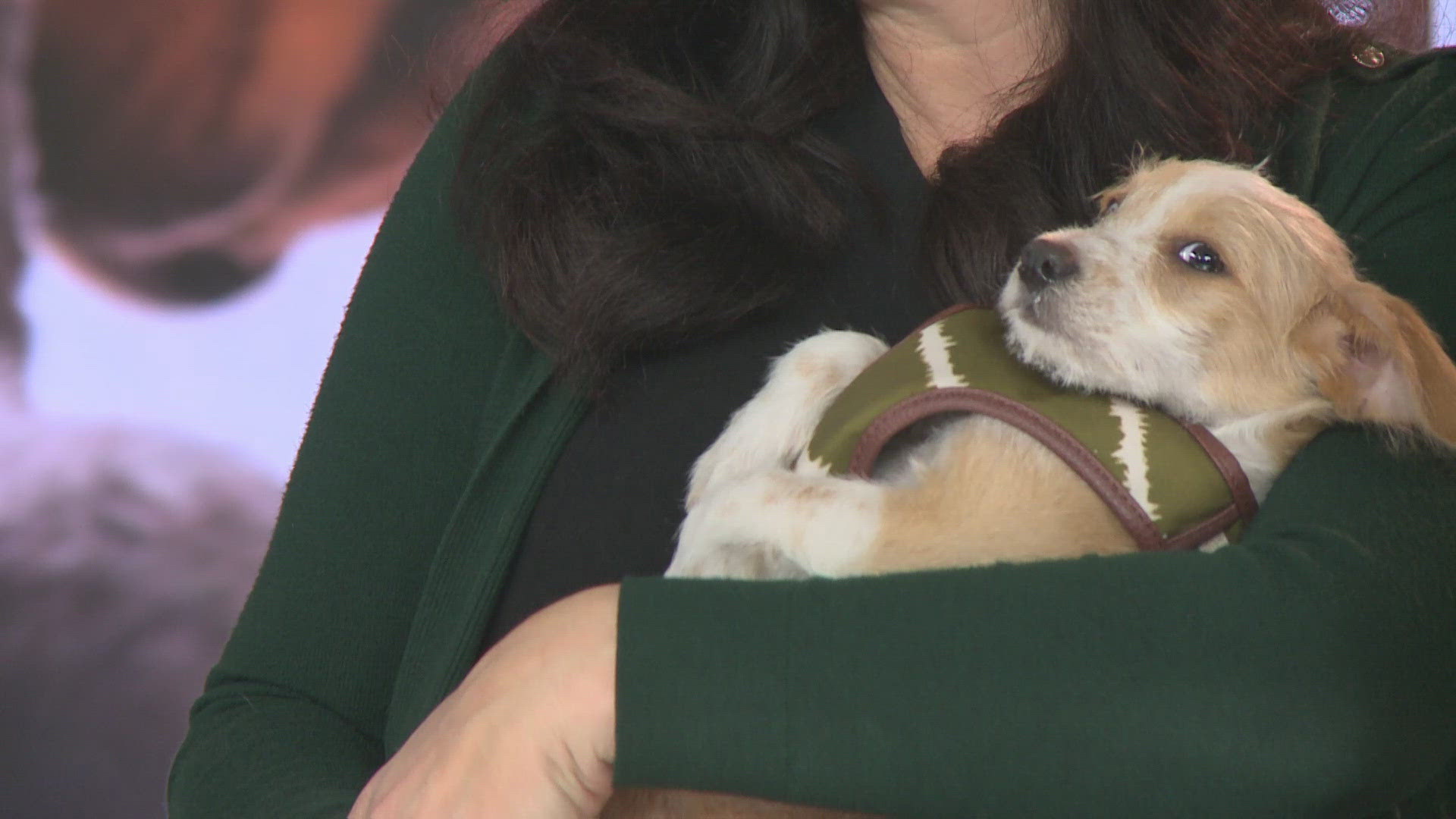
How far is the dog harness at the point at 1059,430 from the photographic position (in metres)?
1.08

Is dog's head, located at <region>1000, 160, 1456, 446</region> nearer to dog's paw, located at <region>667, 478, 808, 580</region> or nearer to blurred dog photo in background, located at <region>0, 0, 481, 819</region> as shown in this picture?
dog's paw, located at <region>667, 478, 808, 580</region>

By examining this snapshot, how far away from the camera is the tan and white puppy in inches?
43.4

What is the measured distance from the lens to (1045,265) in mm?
1263

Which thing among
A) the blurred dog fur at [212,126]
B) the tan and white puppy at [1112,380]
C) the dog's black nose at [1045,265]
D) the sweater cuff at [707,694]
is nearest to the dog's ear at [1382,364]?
the tan and white puppy at [1112,380]

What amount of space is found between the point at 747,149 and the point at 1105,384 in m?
0.49

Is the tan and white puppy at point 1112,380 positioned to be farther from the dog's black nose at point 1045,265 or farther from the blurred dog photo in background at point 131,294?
the blurred dog photo in background at point 131,294

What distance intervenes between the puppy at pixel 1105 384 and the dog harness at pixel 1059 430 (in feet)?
0.08

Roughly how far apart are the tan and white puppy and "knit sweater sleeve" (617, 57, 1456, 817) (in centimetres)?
18

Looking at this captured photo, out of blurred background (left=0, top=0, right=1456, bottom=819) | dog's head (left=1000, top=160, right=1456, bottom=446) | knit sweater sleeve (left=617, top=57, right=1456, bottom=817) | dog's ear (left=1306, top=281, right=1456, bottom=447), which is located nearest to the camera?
knit sweater sleeve (left=617, top=57, right=1456, bottom=817)

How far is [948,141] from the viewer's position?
1.56 meters

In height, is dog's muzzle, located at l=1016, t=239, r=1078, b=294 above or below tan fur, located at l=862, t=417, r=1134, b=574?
above

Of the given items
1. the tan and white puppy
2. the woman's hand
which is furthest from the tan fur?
the woman's hand

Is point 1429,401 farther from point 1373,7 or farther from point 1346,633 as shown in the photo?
point 1373,7

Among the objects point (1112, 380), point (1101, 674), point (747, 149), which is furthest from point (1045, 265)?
point (1101, 674)
